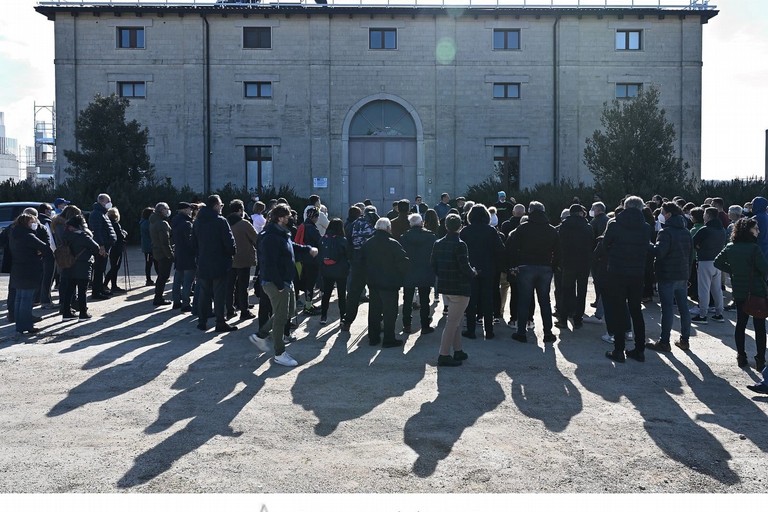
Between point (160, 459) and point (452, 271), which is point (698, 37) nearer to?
point (452, 271)

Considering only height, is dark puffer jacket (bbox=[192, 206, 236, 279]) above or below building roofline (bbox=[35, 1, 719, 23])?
below

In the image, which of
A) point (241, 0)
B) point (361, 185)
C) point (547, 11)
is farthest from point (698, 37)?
point (241, 0)

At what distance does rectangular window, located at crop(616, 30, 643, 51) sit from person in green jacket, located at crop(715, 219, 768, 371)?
2646cm

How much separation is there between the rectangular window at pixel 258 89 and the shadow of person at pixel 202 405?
953 inches

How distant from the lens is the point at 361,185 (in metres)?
33.1

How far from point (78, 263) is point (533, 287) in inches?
290

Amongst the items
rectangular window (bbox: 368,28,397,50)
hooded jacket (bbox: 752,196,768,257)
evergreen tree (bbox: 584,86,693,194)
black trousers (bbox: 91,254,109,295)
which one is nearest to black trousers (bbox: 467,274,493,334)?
hooded jacket (bbox: 752,196,768,257)

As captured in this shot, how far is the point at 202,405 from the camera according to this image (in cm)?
732

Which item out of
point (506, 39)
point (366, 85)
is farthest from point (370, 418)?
point (506, 39)

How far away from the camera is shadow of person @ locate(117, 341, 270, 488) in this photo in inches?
226

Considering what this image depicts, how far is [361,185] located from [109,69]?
12124 mm

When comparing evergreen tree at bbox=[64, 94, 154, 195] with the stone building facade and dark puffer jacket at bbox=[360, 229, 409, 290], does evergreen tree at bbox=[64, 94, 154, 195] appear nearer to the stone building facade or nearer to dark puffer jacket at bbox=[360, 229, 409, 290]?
the stone building facade

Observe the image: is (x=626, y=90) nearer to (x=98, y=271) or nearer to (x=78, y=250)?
(x=98, y=271)

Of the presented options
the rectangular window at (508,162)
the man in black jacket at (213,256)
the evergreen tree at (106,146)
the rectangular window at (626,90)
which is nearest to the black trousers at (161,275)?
the man in black jacket at (213,256)
